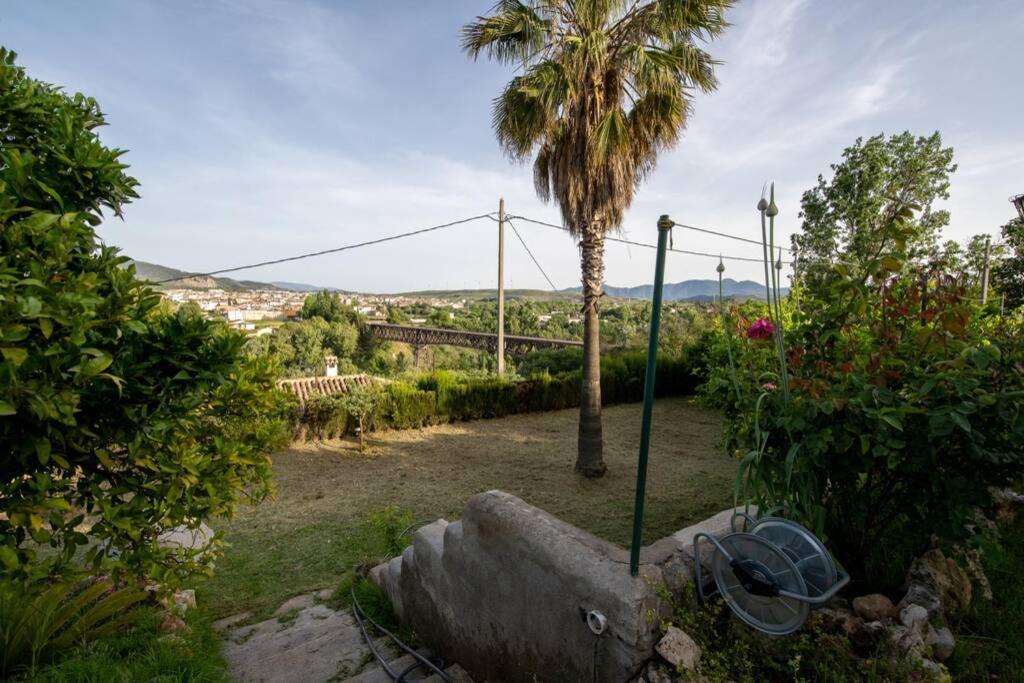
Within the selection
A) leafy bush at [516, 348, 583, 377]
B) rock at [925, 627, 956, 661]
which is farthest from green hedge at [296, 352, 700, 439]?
rock at [925, 627, 956, 661]

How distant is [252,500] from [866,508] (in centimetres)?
271

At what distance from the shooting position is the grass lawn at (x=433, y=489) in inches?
169

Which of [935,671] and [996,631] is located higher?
[935,671]

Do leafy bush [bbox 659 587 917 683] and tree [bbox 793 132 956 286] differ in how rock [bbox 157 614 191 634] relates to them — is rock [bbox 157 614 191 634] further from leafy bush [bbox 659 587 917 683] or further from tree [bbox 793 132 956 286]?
tree [bbox 793 132 956 286]

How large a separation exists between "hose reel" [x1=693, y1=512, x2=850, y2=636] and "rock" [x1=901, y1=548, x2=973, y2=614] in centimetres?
71

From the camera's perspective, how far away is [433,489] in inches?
243

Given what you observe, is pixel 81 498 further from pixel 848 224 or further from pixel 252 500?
pixel 848 224

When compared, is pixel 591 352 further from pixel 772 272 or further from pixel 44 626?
pixel 44 626

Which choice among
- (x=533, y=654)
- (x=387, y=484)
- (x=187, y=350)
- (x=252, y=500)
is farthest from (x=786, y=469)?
(x=387, y=484)

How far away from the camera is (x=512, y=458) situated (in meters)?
7.46

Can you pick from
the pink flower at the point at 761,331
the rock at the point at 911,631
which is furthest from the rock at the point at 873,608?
the pink flower at the point at 761,331

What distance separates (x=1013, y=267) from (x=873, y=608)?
16.3m

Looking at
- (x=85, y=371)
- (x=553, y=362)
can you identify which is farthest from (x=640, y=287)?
(x=553, y=362)

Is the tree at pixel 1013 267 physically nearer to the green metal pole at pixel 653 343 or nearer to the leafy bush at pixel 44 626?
the green metal pole at pixel 653 343
